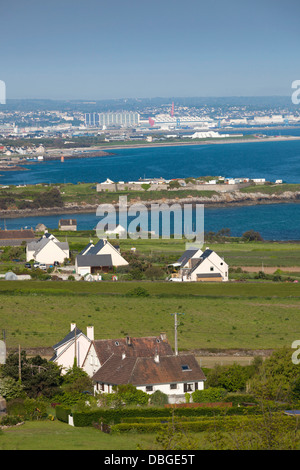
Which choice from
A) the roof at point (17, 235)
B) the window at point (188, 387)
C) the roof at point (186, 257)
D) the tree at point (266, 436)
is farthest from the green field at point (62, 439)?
the roof at point (17, 235)

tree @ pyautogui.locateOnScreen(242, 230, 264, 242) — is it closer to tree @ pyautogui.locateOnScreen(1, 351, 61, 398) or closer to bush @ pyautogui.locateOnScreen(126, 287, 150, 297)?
bush @ pyautogui.locateOnScreen(126, 287, 150, 297)

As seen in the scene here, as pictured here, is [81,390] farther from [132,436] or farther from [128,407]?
[132,436]

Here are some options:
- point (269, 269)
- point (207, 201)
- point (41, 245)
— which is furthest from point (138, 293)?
point (207, 201)

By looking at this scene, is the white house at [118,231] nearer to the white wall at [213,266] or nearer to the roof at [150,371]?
the white wall at [213,266]

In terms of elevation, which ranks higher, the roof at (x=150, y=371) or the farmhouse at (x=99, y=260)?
the roof at (x=150, y=371)

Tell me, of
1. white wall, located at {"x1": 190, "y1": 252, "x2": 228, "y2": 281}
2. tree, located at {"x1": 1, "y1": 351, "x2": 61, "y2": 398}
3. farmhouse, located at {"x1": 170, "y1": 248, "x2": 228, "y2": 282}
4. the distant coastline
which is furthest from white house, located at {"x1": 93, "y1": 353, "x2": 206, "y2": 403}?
the distant coastline

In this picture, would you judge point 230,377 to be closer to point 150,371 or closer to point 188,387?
point 188,387
